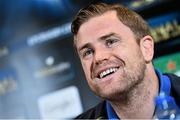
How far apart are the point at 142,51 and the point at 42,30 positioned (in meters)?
1.26

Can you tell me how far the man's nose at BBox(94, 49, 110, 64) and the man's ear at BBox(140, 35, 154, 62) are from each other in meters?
0.15

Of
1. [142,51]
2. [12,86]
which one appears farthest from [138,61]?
[12,86]

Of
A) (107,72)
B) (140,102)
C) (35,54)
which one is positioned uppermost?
(35,54)

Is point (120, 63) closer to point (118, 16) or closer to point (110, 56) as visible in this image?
point (110, 56)

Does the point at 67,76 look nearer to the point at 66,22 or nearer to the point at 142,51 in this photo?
the point at 66,22

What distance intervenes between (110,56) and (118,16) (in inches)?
6.5

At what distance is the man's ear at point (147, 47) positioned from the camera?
4.87 ft

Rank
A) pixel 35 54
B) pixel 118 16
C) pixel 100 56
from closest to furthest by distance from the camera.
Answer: pixel 100 56, pixel 118 16, pixel 35 54

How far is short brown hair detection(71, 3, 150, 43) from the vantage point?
58.3 inches

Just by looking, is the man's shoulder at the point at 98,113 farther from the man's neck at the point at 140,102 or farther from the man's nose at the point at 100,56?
the man's nose at the point at 100,56

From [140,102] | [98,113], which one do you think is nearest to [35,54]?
[98,113]

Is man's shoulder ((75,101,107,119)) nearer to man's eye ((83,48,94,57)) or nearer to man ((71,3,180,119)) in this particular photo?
man ((71,3,180,119))

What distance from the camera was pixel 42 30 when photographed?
8.70ft

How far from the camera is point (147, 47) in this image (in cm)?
150
